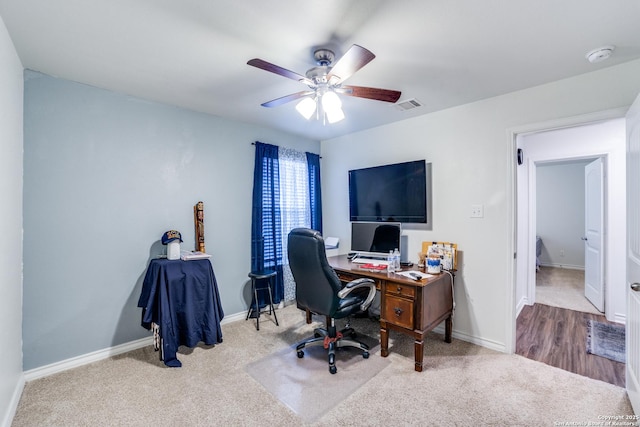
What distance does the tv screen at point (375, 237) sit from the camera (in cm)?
302

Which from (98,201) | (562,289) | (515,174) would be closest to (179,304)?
(98,201)

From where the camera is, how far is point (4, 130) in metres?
1.63

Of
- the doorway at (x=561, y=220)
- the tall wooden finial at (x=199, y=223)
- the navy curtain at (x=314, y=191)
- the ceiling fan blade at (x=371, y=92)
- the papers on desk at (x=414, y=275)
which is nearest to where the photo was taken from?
the ceiling fan blade at (x=371, y=92)

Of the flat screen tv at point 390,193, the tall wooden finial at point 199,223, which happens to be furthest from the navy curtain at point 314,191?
the tall wooden finial at point 199,223

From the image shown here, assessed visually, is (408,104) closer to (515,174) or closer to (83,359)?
(515,174)

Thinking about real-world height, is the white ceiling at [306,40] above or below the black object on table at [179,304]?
above

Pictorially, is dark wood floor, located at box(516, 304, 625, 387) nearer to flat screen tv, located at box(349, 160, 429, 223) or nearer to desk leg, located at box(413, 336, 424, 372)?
desk leg, located at box(413, 336, 424, 372)

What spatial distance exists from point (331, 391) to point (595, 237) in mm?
4061

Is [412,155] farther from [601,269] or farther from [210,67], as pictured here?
[601,269]

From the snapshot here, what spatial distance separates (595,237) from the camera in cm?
374

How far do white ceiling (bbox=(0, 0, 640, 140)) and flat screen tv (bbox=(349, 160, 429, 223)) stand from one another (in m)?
0.88

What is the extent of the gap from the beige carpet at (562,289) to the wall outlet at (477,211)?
227 centimetres

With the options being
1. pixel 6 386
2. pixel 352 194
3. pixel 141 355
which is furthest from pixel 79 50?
pixel 352 194

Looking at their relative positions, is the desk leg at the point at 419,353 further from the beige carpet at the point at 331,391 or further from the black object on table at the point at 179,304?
the black object on table at the point at 179,304
